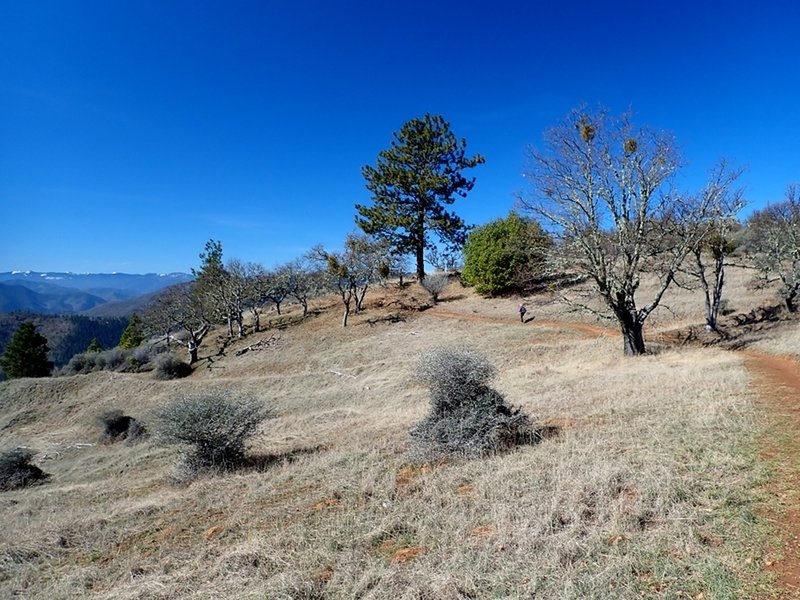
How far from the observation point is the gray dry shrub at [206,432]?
30.2 ft

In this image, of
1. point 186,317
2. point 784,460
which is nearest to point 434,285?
point 186,317

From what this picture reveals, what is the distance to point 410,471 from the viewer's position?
700 cm

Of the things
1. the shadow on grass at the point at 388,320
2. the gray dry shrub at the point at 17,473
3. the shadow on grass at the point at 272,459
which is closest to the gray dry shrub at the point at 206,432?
the shadow on grass at the point at 272,459

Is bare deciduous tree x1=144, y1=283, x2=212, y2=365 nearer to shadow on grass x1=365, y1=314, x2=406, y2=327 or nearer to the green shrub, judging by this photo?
shadow on grass x1=365, y1=314, x2=406, y2=327

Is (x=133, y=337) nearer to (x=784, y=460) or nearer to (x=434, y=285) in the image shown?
(x=434, y=285)

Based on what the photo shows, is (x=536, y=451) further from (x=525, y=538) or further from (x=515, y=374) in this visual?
(x=515, y=374)

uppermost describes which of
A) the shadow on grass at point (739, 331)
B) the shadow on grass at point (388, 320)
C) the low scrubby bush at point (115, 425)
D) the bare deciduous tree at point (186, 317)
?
the bare deciduous tree at point (186, 317)

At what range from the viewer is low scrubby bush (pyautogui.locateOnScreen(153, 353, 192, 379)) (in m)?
32.9

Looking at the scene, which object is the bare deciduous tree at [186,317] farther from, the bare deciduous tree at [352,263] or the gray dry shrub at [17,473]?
the gray dry shrub at [17,473]

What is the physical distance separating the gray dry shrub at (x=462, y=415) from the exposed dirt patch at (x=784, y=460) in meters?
3.56

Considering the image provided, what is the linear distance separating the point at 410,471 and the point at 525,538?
3050 millimetres

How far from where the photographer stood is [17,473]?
1434 cm

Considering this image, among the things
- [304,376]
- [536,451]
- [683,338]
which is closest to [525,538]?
[536,451]

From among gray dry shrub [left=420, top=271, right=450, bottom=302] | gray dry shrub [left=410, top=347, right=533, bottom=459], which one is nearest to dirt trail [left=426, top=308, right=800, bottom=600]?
gray dry shrub [left=410, top=347, right=533, bottom=459]
